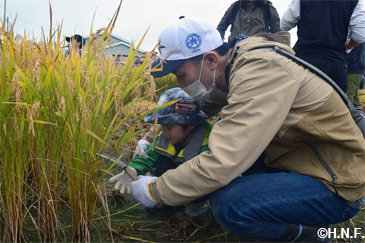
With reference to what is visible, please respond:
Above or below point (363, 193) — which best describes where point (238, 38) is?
above

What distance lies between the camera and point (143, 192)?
1.82 metres

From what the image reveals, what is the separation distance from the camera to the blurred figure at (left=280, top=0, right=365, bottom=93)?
9.32ft

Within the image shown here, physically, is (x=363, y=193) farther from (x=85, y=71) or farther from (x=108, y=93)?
(x=85, y=71)

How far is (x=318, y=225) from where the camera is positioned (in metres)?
1.88

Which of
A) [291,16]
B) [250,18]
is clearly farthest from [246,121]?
[250,18]

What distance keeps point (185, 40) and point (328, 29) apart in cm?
145

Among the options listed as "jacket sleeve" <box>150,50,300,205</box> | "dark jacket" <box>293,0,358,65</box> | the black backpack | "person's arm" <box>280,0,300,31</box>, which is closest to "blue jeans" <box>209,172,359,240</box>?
"jacket sleeve" <box>150,50,300,205</box>


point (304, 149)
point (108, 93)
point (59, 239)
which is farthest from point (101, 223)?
point (304, 149)

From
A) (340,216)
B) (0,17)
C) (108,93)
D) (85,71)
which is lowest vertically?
(340,216)

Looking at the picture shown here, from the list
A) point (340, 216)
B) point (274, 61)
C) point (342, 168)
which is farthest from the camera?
point (340, 216)

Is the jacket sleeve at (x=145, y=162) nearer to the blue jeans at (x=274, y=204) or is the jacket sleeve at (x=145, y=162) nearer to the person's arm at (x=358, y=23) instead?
the blue jeans at (x=274, y=204)

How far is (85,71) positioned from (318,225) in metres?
1.48

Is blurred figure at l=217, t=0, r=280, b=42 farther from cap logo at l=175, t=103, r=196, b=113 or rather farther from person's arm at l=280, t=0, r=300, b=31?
cap logo at l=175, t=103, r=196, b=113

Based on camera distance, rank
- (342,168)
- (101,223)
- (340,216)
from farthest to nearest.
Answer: (101,223) → (340,216) → (342,168)
